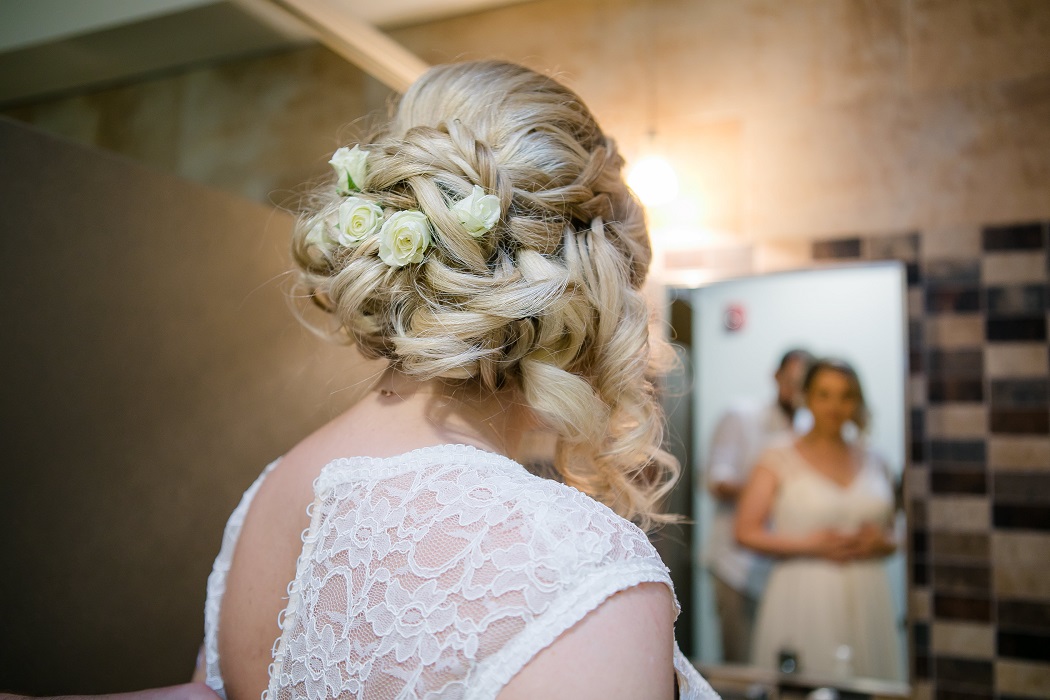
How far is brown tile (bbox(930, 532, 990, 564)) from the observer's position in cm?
153

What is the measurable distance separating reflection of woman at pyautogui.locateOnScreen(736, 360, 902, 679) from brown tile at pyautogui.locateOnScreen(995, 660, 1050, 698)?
7.2 inches

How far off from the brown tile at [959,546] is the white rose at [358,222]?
1392mm

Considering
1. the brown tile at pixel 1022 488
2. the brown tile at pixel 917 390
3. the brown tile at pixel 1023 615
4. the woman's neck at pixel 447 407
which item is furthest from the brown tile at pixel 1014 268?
the woman's neck at pixel 447 407

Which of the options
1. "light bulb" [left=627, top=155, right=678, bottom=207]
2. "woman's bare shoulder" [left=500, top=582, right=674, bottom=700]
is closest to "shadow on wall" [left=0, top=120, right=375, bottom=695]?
"woman's bare shoulder" [left=500, top=582, right=674, bottom=700]

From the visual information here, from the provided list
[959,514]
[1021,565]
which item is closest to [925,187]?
[959,514]

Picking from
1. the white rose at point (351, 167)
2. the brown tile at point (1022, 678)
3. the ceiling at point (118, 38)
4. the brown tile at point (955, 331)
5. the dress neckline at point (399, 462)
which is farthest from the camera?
the brown tile at point (955, 331)

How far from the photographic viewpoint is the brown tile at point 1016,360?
153 centimetres

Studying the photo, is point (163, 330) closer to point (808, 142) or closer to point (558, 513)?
point (558, 513)

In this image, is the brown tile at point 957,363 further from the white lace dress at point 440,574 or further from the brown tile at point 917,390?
the white lace dress at point 440,574

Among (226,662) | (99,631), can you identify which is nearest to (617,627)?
(226,662)

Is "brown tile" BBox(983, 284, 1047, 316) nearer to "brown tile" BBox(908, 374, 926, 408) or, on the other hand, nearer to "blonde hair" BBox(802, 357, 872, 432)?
"brown tile" BBox(908, 374, 926, 408)

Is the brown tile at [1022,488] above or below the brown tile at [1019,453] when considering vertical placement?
below

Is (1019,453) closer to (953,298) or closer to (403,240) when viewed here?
(953,298)

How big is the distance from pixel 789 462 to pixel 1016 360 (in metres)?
0.48
